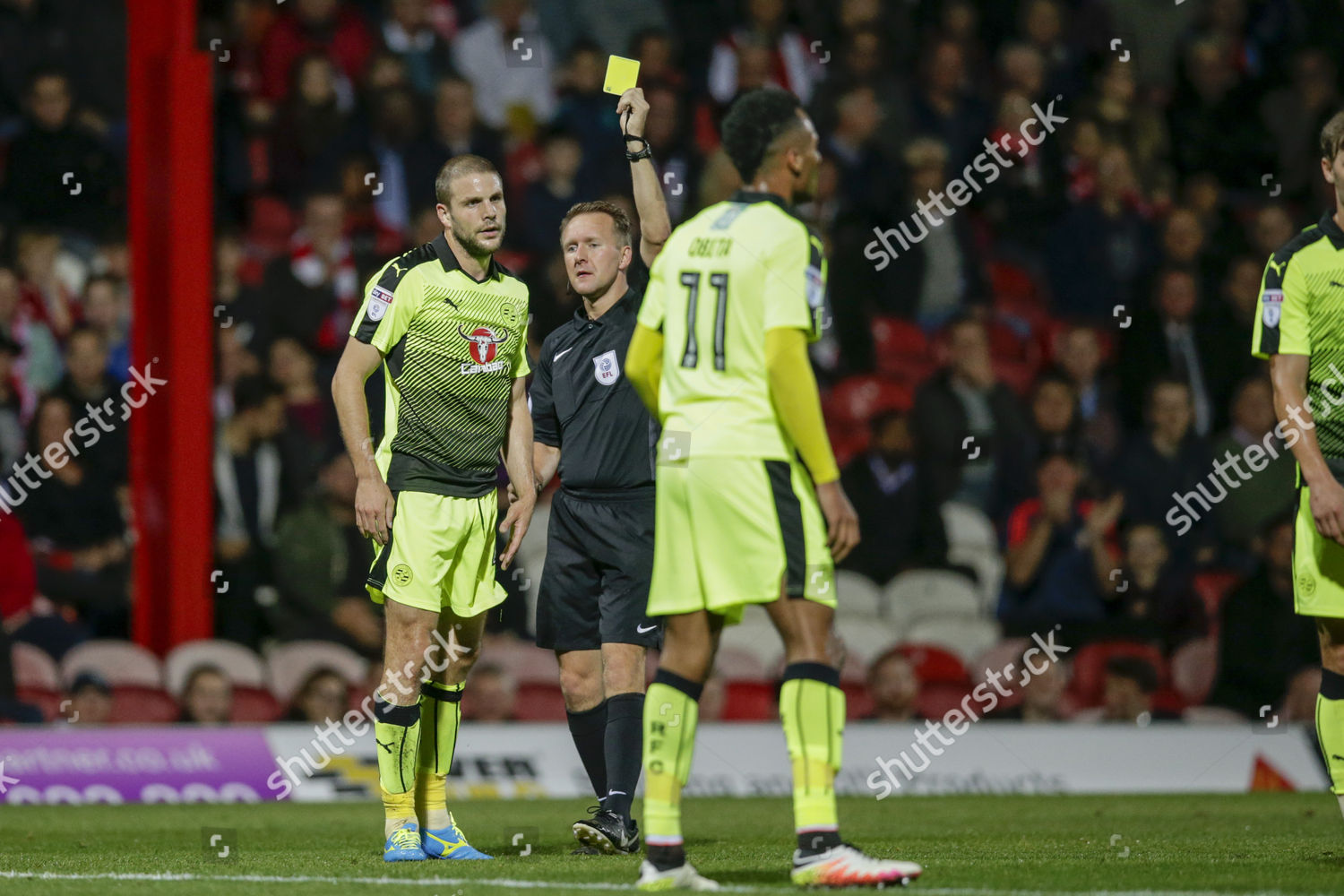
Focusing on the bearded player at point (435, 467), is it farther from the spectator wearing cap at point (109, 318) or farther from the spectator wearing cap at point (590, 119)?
the spectator wearing cap at point (590, 119)

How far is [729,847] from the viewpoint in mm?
6438

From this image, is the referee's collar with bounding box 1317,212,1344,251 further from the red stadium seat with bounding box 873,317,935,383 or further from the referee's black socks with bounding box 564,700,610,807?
the red stadium seat with bounding box 873,317,935,383

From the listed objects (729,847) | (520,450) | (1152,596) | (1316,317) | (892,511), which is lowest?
(729,847)

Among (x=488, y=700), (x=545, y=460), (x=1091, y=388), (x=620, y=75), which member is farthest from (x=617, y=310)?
(x=1091, y=388)

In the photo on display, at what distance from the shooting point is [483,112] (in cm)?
1327

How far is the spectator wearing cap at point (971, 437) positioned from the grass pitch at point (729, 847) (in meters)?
3.03

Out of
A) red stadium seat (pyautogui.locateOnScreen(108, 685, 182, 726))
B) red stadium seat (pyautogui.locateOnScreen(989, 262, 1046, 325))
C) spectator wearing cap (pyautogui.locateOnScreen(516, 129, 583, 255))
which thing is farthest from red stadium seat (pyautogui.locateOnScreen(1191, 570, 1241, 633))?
Result: red stadium seat (pyautogui.locateOnScreen(108, 685, 182, 726))

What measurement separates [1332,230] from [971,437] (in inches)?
249

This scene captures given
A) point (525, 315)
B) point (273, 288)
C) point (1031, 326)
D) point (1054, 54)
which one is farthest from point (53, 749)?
point (1054, 54)

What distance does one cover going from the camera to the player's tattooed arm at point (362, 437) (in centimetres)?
579

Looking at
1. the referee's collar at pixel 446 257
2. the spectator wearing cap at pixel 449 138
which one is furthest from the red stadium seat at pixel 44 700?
the referee's collar at pixel 446 257

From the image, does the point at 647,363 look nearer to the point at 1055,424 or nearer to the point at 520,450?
the point at 520,450

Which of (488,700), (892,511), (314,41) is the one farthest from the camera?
(314,41)

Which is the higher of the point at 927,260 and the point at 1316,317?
the point at 927,260
